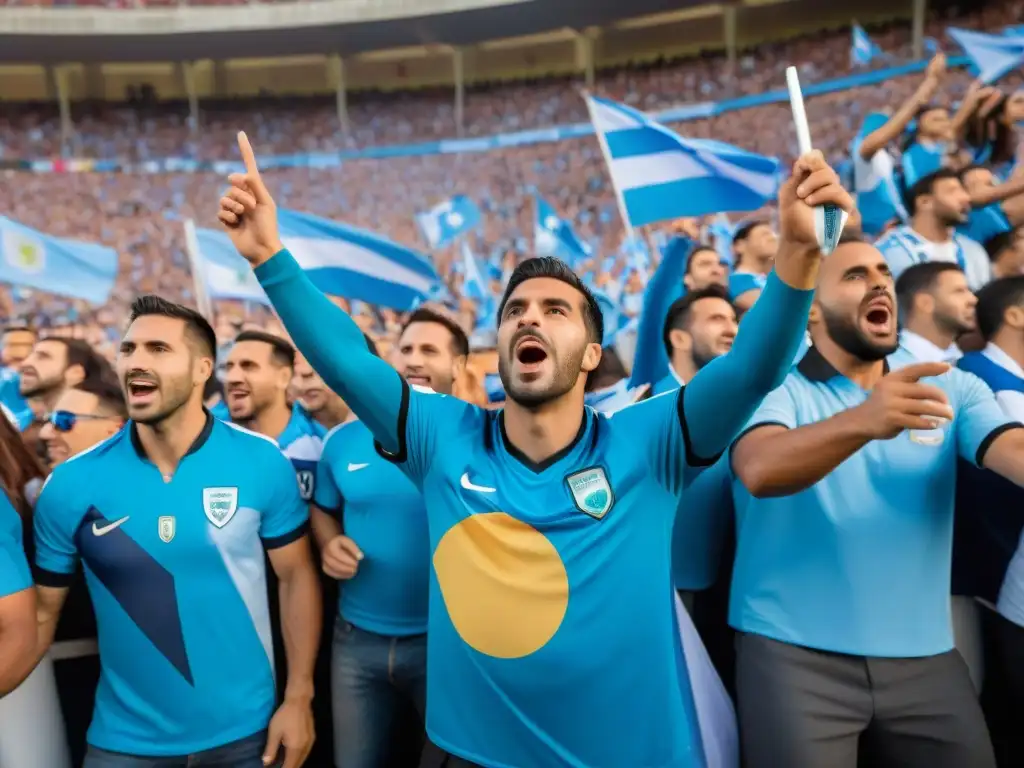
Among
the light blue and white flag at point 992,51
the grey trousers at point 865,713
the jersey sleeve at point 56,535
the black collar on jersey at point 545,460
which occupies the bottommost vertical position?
the grey trousers at point 865,713

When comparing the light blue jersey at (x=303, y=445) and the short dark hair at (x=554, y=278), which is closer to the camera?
the short dark hair at (x=554, y=278)

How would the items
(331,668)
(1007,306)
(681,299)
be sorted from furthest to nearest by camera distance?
(681,299)
(1007,306)
(331,668)

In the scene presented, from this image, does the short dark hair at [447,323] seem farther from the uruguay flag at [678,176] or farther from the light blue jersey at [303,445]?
the uruguay flag at [678,176]

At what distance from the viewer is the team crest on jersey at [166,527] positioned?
2.06 m

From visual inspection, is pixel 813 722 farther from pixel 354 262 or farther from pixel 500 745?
pixel 354 262

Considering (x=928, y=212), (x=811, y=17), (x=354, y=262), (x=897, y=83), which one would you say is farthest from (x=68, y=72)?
(x=928, y=212)

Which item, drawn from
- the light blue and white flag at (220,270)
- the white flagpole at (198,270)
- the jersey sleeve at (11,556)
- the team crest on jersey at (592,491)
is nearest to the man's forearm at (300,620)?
the jersey sleeve at (11,556)

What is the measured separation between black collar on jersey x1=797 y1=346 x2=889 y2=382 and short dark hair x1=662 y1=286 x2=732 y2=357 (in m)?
1.27

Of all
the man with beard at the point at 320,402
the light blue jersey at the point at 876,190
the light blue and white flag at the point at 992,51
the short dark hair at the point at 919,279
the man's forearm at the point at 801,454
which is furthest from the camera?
the light blue and white flag at the point at 992,51

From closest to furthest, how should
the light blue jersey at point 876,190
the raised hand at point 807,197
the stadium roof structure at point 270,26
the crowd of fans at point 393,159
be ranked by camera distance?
the raised hand at point 807,197 → the light blue jersey at point 876,190 → the crowd of fans at point 393,159 → the stadium roof structure at point 270,26

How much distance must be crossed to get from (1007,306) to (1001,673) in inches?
44.9

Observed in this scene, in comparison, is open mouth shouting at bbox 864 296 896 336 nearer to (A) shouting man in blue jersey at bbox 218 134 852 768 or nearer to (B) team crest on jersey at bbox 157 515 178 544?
(A) shouting man in blue jersey at bbox 218 134 852 768

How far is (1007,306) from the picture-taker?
2658 mm

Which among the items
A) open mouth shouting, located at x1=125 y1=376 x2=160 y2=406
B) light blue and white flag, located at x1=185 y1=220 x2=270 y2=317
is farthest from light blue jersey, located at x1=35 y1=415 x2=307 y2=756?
light blue and white flag, located at x1=185 y1=220 x2=270 y2=317
